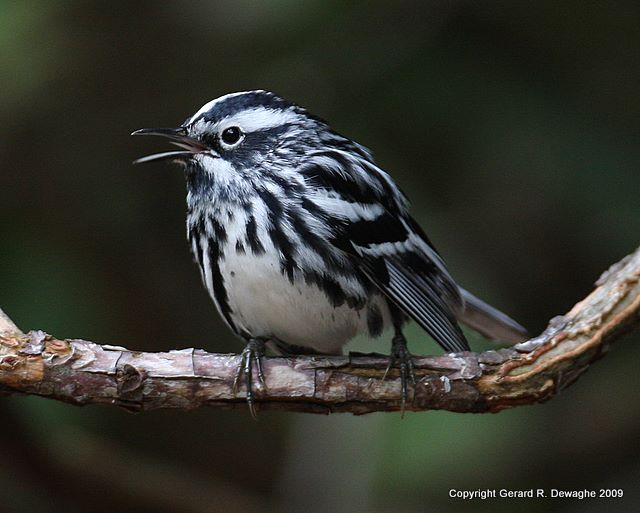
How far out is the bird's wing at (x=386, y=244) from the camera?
321 cm

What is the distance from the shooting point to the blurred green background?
3.90 metres

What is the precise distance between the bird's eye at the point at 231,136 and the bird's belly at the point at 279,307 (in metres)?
0.45

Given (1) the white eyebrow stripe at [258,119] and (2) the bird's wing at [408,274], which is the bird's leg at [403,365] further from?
(1) the white eyebrow stripe at [258,119]

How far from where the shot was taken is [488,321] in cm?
374

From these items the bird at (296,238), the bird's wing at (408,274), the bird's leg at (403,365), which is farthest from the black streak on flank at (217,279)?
the bird's leg at (403,365)

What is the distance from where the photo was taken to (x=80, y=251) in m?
4.09

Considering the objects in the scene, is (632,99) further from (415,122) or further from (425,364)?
(425,364)

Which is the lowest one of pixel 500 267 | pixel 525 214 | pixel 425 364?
pixel 425 364

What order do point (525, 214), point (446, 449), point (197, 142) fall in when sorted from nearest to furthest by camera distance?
point (197, 142)
point (446, 449)
point (525, 214)

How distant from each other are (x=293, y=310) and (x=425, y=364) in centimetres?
45

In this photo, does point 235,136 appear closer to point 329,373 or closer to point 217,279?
point 217,279

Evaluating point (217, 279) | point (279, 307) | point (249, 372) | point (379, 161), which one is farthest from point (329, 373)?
point (379, 161)

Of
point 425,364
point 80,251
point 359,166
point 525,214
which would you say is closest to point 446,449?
point 425,364

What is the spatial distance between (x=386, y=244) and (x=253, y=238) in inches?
20.3
